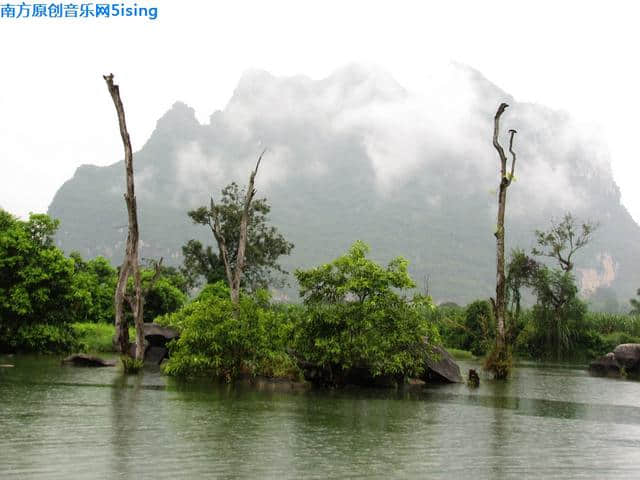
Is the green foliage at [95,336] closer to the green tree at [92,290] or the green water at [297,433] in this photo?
the green tree at [92,290]

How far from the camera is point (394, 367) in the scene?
2420 centimetres

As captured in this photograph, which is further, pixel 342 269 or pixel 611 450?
pixel 342 269

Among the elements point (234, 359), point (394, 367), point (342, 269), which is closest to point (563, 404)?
point (394, 367)

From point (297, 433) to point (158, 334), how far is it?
22.5 metres

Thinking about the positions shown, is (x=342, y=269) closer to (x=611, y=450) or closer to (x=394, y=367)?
(x=394, y=367)

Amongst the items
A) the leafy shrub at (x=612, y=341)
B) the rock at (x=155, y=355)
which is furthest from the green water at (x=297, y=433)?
the leafy shrub at (x=612, y=341)

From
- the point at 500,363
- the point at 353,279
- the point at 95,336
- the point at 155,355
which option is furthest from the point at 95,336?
the point at 353,279

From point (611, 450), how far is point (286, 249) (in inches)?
2306

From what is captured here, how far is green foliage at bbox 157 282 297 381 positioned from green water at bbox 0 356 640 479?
1.53 metres

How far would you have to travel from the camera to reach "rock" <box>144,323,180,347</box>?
35000mm

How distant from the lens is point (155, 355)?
35094mm

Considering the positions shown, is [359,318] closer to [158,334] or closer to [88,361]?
[88,361]

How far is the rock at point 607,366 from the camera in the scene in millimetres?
42053

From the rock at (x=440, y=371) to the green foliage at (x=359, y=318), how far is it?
2710mm
